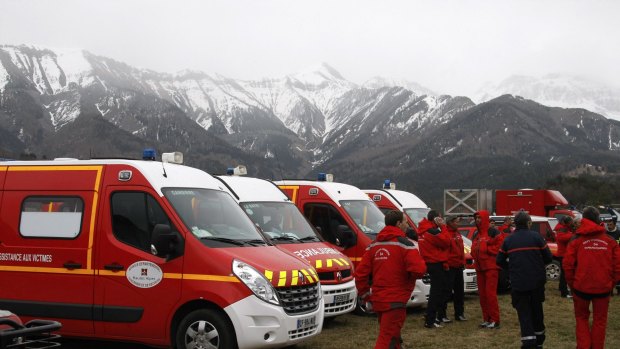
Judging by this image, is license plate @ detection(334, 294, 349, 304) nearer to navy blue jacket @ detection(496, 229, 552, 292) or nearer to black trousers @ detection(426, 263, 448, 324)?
black trousers @ detection(426, 263, 448, 324)

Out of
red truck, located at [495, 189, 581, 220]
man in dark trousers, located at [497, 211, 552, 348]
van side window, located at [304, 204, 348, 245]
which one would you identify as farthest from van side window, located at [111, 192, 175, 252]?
red truck, located at [495, 189, 581, 220]

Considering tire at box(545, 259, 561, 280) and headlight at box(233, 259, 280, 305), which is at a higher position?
headlight at box(233, 259, 280, 305)

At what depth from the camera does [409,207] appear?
1588 cm

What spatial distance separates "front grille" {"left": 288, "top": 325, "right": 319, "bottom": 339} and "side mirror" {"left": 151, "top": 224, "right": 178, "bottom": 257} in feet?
5.27

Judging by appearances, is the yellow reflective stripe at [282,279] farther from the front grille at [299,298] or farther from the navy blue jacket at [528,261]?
the navy blue jacket at [528,261]

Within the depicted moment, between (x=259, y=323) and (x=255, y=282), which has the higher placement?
(x=255, y=282)

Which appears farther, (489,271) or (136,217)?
(489,271)

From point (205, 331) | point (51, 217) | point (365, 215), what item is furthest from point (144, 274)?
point (365, 215)

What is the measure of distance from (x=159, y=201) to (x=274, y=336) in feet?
6.75

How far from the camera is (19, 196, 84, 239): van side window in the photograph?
8289 millimetres

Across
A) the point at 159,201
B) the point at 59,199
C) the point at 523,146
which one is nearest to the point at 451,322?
the point at 159,201

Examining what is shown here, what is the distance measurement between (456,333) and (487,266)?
3.86 feet

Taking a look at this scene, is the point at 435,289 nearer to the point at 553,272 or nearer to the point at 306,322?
the point at 306,322

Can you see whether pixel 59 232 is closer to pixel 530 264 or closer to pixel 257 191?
pixel 257 191
